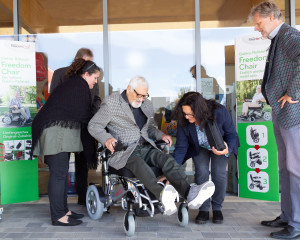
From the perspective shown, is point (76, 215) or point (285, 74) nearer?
point (285, 74)

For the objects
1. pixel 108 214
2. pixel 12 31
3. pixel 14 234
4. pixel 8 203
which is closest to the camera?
pixel 14 234

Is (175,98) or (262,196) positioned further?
(175,98)

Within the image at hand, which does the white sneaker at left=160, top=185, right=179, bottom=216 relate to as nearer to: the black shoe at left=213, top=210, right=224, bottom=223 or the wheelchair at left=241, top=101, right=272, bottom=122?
the black shoe at left=213, top=210, right=224, bottom=223

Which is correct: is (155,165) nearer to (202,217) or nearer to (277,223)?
(202,217)

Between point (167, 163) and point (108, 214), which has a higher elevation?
point (167, 163)

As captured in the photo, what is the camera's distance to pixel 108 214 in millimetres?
3520

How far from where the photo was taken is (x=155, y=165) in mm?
3107

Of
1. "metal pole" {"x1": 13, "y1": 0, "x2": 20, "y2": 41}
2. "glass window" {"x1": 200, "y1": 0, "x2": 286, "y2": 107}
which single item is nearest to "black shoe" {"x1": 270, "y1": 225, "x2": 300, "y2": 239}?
"glass window" {"x1": 200, "y1": 0, "x2": 286, "y2": 107}

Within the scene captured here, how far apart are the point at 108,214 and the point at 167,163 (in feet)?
3.16

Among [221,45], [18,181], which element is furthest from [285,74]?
[18,181]

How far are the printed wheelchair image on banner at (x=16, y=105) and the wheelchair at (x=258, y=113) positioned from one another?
97.4 inches

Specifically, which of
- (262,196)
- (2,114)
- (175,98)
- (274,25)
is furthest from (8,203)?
(274,25)

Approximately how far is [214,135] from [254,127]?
44.6 inches

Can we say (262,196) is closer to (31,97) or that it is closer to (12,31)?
(31,97)
